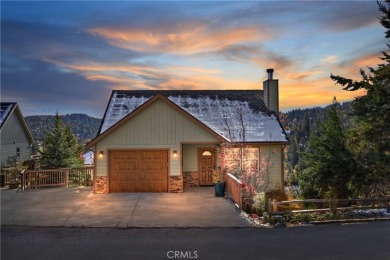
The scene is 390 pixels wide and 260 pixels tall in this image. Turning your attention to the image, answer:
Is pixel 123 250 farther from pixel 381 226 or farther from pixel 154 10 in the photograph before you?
pixel 154 10

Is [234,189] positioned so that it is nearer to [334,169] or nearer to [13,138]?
[334,169]

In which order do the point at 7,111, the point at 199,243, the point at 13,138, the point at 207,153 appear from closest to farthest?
the point at 199,243 → the point at 207,153 → the point at 7,111 → the point at 13,138

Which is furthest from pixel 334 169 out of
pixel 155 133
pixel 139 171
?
pixel 139 171

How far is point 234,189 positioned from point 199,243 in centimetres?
604

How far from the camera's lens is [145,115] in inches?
711

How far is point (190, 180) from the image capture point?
1986 centimetres

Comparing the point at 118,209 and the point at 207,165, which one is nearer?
the point at 118,209

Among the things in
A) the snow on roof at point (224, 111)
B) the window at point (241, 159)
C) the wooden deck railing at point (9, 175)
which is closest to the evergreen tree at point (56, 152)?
the wooden deck railing at point (9, 175)

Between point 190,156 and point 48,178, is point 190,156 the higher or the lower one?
the higher one

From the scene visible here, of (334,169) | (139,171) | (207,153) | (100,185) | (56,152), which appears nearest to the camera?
(334,169)

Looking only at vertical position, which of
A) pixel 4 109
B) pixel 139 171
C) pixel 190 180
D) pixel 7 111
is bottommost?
pixel 190 180

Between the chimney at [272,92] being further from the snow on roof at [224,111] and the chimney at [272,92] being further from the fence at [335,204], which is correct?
the fence at [335,204]

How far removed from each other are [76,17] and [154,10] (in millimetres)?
4844

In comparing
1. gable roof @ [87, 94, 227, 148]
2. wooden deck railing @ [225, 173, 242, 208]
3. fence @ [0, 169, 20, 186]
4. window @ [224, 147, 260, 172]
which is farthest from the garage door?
fence @ [0, 169, 20, 186]
